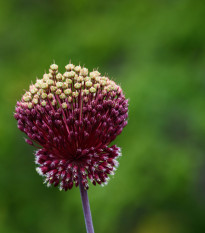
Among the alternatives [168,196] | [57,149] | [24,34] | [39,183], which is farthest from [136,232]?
[57,149]

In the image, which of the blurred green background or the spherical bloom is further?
the blurred green background

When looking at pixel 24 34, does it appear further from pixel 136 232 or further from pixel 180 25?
pixel 136 232

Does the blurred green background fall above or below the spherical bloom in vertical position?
above

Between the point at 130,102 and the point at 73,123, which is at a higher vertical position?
the point at 130,102

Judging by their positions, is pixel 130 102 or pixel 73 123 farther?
pixel 130 102
